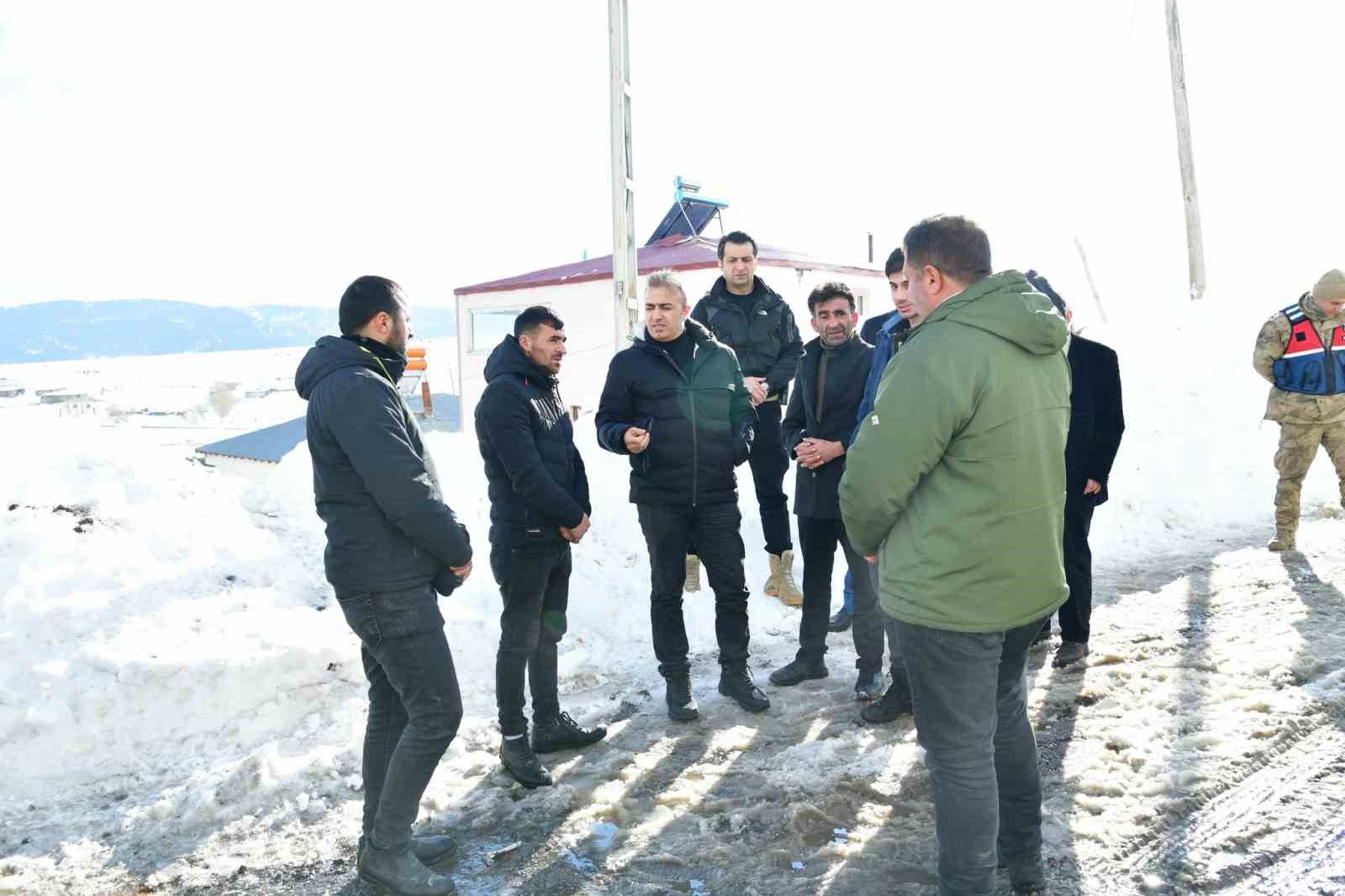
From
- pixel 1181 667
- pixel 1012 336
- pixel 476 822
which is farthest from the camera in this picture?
pixel 1181 667

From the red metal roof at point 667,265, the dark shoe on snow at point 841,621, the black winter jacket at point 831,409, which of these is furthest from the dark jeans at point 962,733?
the red metal roof at point 667,265

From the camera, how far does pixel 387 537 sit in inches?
114

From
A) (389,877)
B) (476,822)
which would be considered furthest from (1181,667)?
(389,877)

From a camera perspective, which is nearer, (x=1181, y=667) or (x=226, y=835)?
(x=226, y=835)

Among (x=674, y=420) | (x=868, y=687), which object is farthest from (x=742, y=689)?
(x=674, y=420)

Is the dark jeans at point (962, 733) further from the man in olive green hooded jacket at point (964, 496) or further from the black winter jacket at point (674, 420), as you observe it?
the black winter jacket at point (674, 420)

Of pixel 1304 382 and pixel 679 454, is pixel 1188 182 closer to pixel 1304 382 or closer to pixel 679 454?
pixel 1304 382

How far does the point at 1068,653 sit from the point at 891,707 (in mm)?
1315

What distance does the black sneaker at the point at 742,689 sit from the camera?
14.9 ft

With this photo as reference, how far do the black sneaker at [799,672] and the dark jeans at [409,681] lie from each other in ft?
7.82

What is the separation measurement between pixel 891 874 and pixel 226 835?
2.68m

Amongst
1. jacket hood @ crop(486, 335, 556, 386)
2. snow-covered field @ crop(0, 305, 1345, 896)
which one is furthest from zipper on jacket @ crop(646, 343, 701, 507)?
snow-covered field @ crop(0, 305, 1345, 896)

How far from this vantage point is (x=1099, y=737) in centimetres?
386

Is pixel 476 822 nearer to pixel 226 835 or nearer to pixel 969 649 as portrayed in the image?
pixel 226 835
